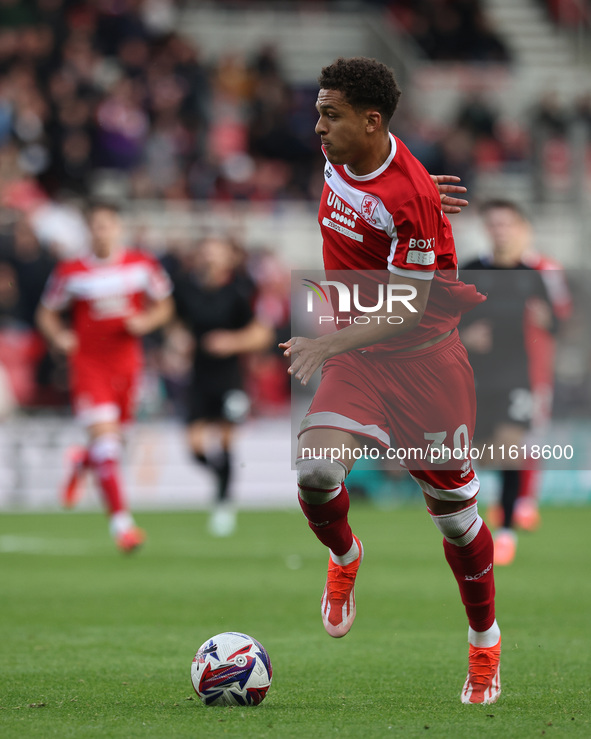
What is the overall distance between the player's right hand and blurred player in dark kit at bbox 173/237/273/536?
7.52 feet

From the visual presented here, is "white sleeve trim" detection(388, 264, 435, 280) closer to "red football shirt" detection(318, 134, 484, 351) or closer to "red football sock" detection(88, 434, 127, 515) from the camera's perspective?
"red football shirt" detection(318, 134, 484, 351)

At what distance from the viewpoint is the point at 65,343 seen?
11008mm

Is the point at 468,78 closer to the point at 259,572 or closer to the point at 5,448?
the point at 5,448

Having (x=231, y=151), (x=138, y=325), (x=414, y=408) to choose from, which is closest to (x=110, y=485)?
(x=138, y=325)

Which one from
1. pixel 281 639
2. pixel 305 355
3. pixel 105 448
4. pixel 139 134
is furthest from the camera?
pixel 139 134

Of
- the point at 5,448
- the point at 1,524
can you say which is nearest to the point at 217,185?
the point at 5,448

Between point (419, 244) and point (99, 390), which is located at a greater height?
point (419, 244)

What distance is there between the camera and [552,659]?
6074 mm

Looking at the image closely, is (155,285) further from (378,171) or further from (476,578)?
(476,578)

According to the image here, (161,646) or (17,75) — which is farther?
(17,75)

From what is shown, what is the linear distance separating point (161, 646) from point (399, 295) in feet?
8.08

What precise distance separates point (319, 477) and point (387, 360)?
62cm

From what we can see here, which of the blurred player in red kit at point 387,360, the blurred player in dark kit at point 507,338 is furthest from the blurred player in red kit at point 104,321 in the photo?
the blurred player in red kit at point 387,360

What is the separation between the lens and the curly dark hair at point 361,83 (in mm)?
4996
